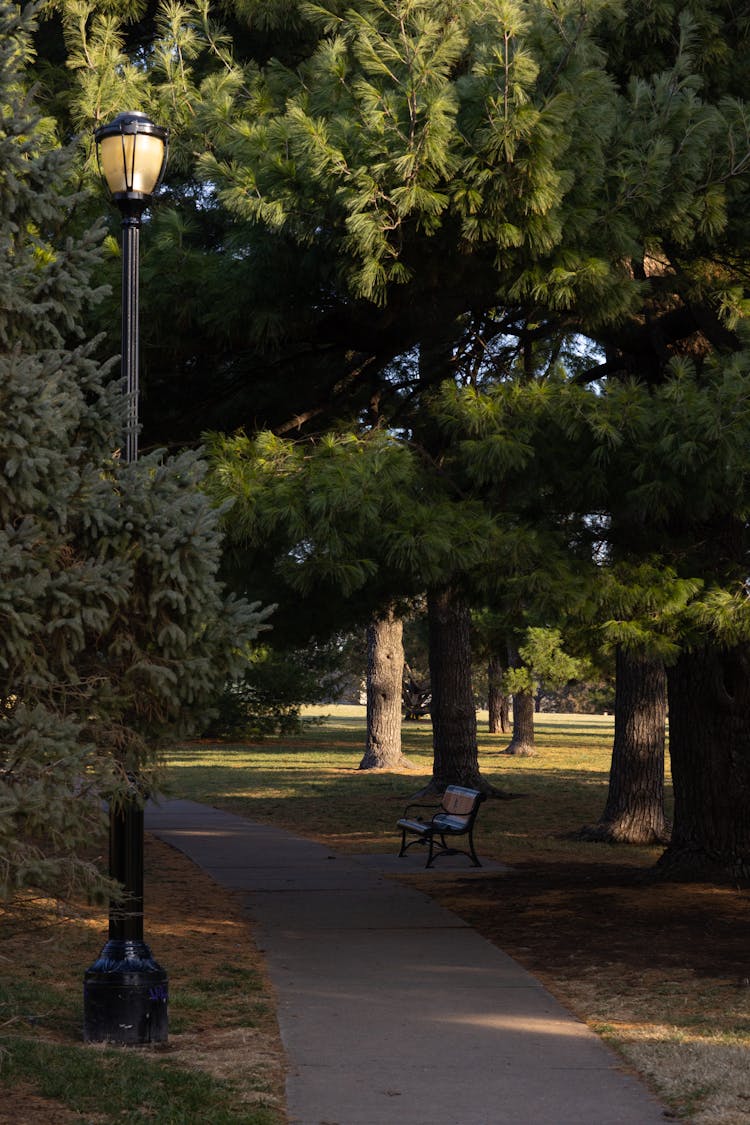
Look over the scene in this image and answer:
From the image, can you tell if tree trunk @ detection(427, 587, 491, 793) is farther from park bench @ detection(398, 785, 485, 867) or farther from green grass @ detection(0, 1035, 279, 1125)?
green grass @ detection(0, 1035, 279, 1125)

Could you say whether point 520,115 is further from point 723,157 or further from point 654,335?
point 654,335

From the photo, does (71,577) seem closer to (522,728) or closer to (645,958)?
(645,958)

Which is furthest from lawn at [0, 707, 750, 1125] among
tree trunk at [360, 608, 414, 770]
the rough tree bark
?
the rough tree bark

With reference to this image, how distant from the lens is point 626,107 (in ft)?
30.2

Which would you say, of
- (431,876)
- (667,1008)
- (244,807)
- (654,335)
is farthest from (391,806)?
(667,1008)

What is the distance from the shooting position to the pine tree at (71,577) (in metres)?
5.13

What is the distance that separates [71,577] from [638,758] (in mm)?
11556

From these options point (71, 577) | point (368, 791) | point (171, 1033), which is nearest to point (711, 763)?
point (171, 1033)

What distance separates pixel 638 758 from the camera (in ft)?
51.8

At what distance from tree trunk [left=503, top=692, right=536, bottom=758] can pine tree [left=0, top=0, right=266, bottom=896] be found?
32747mm

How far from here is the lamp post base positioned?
21.3 ft

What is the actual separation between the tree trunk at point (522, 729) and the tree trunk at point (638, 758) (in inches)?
857

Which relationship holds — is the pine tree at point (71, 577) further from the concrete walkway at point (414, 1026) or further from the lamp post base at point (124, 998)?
the concrete walkway at point (414, 1026)

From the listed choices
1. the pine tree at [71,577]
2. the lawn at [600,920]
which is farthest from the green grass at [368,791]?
the pine tree at [71,577]
